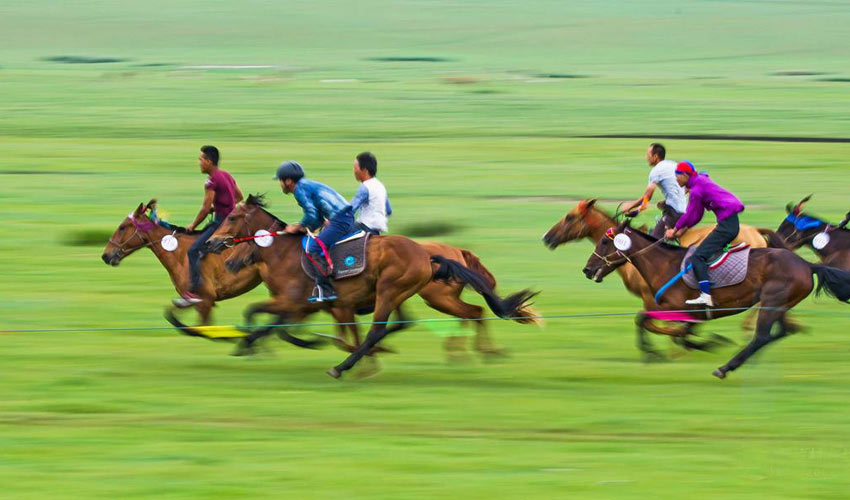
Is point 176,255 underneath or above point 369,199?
underneath

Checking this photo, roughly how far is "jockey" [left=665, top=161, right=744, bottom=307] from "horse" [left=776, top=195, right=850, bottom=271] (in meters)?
2.56

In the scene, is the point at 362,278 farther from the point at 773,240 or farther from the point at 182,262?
the point at 773,240

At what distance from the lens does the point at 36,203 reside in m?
27.4

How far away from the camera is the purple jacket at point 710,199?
1369 centimetres

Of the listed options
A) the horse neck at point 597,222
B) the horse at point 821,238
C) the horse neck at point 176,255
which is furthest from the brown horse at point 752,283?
the horse neck at point 176,255

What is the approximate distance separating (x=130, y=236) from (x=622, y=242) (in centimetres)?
523

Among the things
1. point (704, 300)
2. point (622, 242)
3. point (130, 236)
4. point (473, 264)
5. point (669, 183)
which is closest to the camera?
point (704, 300)

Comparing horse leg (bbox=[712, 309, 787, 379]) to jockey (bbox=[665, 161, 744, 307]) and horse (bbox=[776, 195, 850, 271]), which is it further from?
horse (bbox=[776, 195, 850, 271])

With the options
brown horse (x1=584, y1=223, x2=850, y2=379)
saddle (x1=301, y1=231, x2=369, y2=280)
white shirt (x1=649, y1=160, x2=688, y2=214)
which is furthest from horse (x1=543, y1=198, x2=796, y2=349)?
saddle (x1=301, y1=231, x2=369, y2=280)

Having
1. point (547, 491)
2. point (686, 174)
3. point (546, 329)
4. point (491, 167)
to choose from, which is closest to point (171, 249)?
point (546, 329)

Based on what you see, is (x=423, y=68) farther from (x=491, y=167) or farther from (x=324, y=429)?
(x=324, y=429)

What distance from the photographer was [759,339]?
12.9 metres

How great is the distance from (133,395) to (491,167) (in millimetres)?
23328

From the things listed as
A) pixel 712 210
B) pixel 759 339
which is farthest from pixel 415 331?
pixel 759 339
